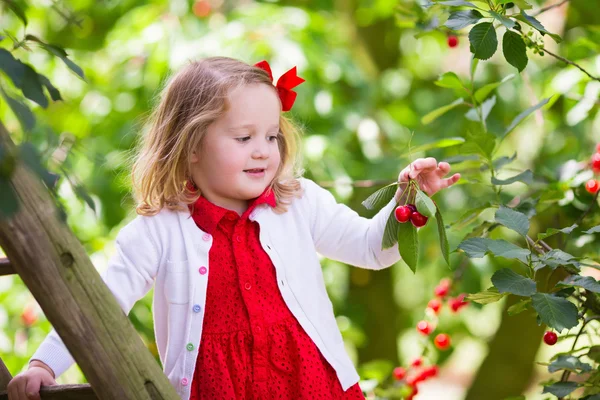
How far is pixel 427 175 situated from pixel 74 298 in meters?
0.72

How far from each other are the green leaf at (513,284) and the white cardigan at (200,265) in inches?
10.0

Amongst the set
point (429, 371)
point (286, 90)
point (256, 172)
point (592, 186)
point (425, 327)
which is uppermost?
point (286, 90)

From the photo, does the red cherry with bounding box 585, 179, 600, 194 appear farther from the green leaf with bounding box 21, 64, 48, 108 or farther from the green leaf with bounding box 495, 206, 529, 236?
the green leaf with bounding box 21, 64, 48, 108

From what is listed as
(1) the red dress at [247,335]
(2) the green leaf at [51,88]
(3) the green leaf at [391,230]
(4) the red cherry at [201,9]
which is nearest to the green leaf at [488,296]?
(3) the green leaf at [391,230]

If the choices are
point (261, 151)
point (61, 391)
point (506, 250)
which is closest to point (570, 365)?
point (506, 250)

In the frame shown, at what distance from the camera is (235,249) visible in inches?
63.6

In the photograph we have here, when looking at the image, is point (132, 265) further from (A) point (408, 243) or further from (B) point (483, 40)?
(B) point (483, 40)

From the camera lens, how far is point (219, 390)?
1.51m

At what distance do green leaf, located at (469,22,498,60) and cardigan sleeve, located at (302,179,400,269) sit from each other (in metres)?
0.37

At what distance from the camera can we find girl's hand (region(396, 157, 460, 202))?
1.51m

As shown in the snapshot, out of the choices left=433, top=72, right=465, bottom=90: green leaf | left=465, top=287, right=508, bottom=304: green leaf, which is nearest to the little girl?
left=465, top=287, right=508, bottom=304: green leaf

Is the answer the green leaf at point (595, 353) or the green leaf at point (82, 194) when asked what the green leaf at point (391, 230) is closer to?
the green leaf at point (595, 353)

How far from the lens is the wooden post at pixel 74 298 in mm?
1104

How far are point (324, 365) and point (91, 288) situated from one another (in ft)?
1.91
